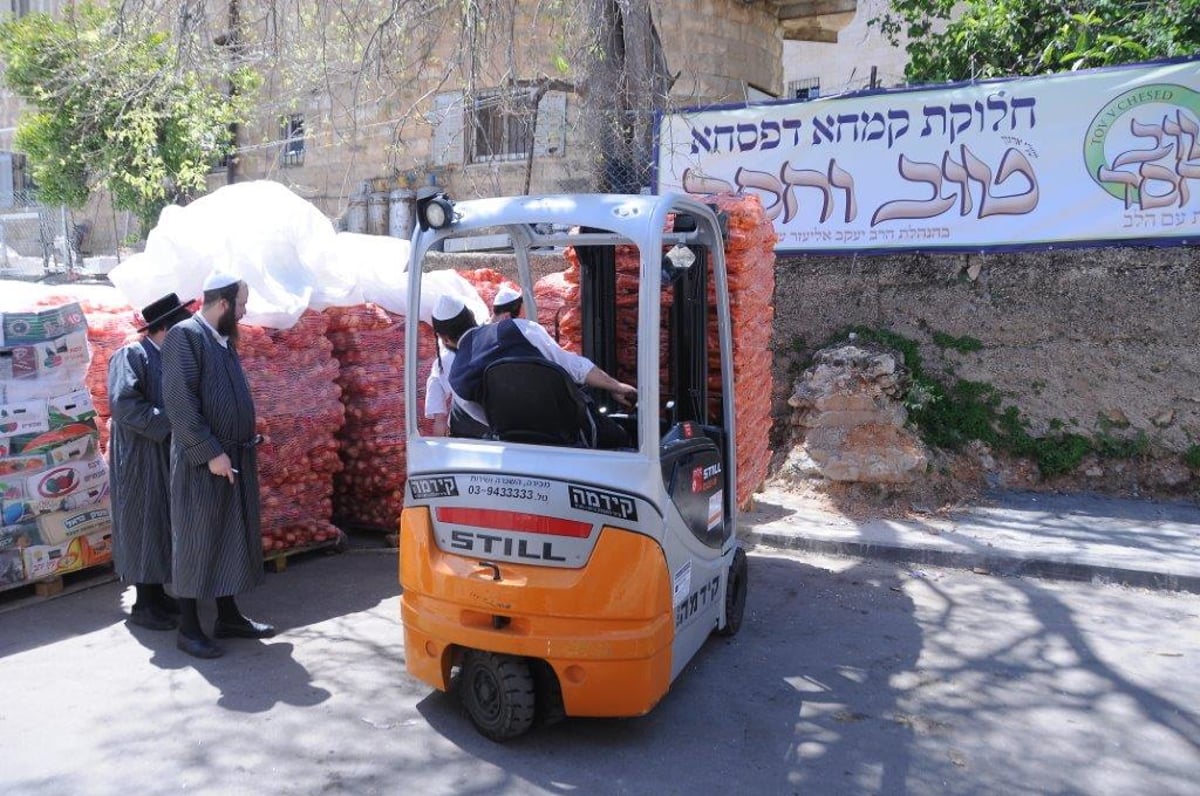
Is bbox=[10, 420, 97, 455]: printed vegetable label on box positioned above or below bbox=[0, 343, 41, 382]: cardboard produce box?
below

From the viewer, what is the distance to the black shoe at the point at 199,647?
15.7 feet

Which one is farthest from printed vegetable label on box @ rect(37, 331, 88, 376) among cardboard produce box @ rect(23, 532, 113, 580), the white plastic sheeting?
cardboard produce box @ rect(23, 532, 113, 580)

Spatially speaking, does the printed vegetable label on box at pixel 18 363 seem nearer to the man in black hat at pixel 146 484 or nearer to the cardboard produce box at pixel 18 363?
the cardboard produce box at pixel 18 363

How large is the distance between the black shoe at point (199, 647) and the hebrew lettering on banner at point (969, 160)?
232 inches

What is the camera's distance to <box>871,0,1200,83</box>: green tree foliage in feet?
28.8

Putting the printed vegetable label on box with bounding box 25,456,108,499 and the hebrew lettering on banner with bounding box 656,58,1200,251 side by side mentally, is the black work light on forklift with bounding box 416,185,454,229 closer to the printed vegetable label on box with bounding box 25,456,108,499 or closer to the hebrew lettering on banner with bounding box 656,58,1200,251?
the printed vegetable label on box with bounding box 25,456,108,499

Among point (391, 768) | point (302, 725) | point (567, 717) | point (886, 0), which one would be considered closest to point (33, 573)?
point (302, 725)

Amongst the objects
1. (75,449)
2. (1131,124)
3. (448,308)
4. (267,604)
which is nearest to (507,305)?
(448,308)

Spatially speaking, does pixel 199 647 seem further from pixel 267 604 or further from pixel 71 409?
pixel 71 409

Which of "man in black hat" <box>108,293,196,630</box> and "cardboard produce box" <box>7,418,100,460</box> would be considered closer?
"man in black hat" <box>108,293,196,630</box>

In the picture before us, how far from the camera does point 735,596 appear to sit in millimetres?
5125

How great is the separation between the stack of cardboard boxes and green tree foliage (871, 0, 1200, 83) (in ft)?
27.8

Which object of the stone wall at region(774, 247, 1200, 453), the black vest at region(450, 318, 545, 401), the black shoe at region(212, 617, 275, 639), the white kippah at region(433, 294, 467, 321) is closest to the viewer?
the black vest at region(450, 318, 545, 401)

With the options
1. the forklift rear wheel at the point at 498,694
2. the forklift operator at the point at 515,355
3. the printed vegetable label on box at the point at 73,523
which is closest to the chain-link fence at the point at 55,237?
the printed vegetable label on box at the point at 73,523
